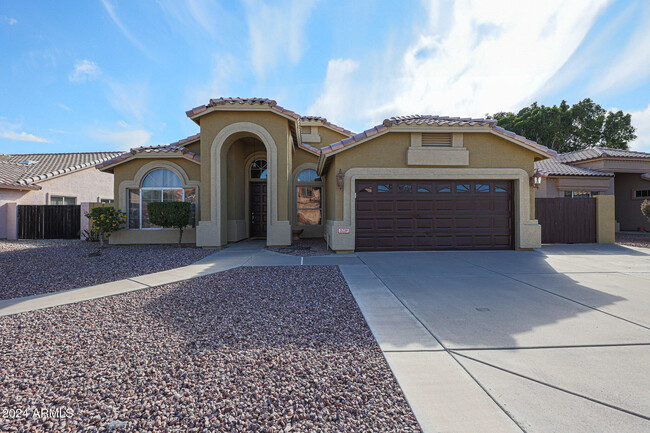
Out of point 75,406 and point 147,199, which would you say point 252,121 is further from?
point 75,406

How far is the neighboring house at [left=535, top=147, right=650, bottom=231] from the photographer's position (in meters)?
15.5

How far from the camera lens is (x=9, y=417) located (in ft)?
6.59

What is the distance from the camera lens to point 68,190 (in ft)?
56.6

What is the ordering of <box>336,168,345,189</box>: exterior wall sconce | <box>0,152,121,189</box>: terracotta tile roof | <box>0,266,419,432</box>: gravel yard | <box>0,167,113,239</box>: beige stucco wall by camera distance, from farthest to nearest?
<box>0,152,121,189</box>: terracotta tile roof
<box>0,167,113,239</box>: beige stucco wall
<box>336,168,345,189</box>: exterior wall sconce
<box>0,266,419,432</box>: gravel yard

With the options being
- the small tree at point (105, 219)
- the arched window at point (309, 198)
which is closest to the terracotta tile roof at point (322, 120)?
the arched window at point (309, 198)

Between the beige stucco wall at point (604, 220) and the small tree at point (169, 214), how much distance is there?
54.6 ft

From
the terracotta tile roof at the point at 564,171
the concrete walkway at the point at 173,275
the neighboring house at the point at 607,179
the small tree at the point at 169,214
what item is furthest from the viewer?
the neighboring house at the point at 607,179

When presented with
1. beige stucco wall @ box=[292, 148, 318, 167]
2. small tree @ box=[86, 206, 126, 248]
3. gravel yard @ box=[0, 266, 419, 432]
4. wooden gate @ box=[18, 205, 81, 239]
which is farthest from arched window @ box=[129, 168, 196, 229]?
gravel yard @ box=[0, 266, 419, 432]

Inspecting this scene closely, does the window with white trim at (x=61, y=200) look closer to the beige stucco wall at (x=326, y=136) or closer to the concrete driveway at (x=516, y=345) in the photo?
the beige stucco wall at (x=326, y=136)

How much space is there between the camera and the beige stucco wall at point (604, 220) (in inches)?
460

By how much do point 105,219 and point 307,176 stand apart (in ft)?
28.3

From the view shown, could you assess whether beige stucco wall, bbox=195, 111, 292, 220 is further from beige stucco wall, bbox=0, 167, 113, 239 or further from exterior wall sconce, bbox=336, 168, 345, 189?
beige stucco wall, bbox=0, 167, 113, 239

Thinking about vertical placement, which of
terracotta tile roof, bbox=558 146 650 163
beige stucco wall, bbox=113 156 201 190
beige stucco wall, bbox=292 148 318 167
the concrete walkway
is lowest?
the concrete walkway

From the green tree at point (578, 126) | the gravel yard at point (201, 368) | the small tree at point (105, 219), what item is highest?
the green tree at point (578, 126)
